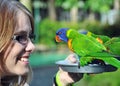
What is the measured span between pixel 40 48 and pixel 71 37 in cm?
1468

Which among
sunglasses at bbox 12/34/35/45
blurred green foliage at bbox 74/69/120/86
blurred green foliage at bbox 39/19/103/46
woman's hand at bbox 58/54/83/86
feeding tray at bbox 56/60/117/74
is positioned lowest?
blurred green foliage at bbox 39/19/103/46

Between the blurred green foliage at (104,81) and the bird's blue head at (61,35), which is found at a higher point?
the bird's blue head at (61,35)

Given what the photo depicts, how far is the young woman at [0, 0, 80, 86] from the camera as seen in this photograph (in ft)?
5.81

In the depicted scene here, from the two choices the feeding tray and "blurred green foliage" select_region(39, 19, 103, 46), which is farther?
"blurred green foliage" select_region(39, 19, 103, 46)

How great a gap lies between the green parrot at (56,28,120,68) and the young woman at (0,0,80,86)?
0.23 metres

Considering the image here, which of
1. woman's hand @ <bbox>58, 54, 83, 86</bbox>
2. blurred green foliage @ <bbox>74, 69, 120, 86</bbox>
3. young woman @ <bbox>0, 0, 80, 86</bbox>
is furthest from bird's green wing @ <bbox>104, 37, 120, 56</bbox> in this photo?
blurred green foliage @ <bbox>74, 69, 120, 86</bbox>

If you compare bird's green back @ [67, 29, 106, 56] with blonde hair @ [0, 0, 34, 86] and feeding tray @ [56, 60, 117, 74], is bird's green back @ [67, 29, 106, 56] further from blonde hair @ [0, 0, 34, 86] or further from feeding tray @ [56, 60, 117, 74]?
blonde hair @ [0, 0, 34, 86]

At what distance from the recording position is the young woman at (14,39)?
5.81 feet

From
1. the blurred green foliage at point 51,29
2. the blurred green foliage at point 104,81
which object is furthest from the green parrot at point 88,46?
the blurred green foliage at point 51,29

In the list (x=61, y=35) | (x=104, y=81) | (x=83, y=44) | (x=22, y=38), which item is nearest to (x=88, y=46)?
(x=83, y=44)

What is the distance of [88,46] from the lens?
1.90 meters

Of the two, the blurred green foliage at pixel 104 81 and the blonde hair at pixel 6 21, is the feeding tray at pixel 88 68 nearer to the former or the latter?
the blonde hair at pixel 6 21

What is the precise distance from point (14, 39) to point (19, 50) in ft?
0.18

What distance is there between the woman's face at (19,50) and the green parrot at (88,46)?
250mm
